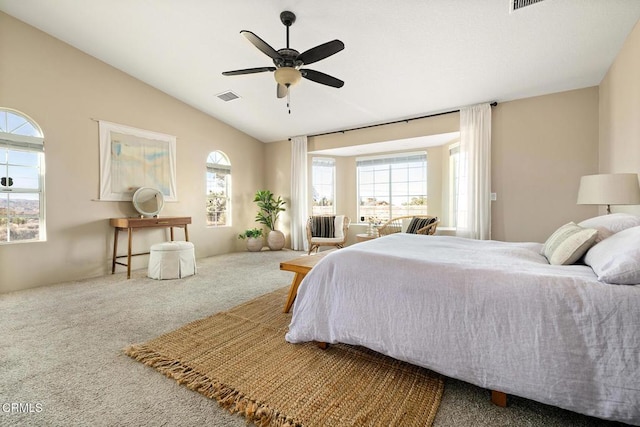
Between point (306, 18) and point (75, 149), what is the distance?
3523mm

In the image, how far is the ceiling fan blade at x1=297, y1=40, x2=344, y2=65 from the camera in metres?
2.39

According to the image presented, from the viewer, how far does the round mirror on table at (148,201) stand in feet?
14.1

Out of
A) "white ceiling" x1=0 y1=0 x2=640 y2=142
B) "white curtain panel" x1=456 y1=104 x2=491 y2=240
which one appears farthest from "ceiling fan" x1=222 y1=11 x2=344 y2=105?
"white curtain panel" x1=456 y1=104 x2=491 y2=240

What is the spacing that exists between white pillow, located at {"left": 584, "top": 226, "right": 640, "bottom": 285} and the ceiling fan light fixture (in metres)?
2.52

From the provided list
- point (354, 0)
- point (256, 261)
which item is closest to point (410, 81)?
point (354, 0)

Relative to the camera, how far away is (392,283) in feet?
5.37

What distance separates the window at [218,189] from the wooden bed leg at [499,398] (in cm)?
530

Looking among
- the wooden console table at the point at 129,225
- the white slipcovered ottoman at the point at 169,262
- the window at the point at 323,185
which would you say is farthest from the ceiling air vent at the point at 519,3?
the wooden console table at the point at 129,225

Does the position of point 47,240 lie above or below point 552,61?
below

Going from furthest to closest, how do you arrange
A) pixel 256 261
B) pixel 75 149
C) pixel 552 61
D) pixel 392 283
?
1. pixel 256 261
2. pixel 75 149
3. pixel 552 61
4. pixel 392 283

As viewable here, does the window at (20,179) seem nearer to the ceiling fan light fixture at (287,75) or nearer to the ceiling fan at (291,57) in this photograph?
the ceiling fan at (291,57)

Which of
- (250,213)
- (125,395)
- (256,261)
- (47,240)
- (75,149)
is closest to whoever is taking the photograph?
(125,395)

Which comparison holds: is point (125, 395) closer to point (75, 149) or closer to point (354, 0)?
point (354, 0)

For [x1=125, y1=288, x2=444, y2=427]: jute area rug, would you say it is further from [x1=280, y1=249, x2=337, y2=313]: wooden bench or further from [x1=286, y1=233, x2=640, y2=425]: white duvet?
[x1=280, y1=249, x2=337, y2=313]: wooden bench
